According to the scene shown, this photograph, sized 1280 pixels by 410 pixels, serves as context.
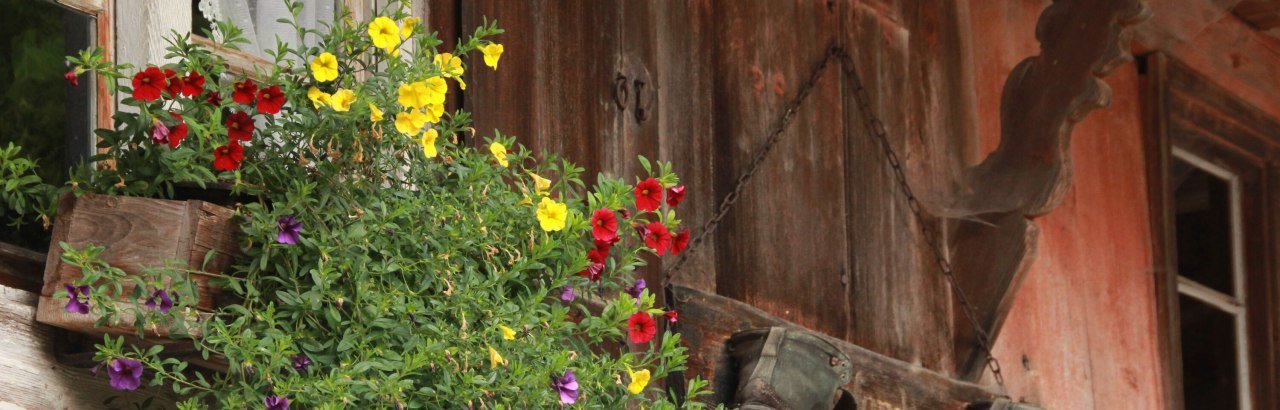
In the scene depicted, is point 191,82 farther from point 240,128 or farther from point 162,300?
point 162,300

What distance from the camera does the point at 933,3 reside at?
470 centimetres

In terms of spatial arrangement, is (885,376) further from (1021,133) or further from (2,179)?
(2,179)

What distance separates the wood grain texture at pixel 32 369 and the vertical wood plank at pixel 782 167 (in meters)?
1.53

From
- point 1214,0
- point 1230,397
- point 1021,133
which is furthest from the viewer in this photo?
point 1230,397

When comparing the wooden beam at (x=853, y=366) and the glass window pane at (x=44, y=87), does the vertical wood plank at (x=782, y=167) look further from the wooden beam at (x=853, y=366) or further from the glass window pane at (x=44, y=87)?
the glass window pane at (x=44, y=87)

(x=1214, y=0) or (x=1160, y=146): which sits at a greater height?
(x=1214, y=0)

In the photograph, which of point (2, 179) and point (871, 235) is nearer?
point (2, 179)

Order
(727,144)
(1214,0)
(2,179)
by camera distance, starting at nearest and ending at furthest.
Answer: (2,179) → (727,144) → (1214,0)

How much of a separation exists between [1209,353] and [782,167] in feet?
8.07

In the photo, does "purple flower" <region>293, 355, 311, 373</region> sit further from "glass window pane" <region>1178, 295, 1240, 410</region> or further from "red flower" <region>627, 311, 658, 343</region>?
"glass window pane" <region>1178, 295, 1240, 410</region>

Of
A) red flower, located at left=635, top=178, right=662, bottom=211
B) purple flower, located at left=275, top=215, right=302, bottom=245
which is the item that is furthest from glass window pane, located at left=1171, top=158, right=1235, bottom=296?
purple flower, located at left=275, top=215, right=302, bottom=245

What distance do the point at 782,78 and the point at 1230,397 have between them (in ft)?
8.20

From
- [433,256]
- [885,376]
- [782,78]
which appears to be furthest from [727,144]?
[433,256]

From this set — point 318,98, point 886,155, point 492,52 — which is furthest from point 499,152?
point 886,155
